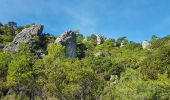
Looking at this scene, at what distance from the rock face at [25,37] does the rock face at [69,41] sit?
19.8 feet

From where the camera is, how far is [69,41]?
89.4m

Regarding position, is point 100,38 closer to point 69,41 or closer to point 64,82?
point 69,41

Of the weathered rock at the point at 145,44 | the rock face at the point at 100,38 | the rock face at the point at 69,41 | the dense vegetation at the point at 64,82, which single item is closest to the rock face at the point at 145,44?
the weathered rock at the point at 145,44

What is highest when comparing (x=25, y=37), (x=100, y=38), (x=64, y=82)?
(x=100, y=38)

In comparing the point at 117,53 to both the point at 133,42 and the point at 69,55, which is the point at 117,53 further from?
the point at 69,55

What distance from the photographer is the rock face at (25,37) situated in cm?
8575

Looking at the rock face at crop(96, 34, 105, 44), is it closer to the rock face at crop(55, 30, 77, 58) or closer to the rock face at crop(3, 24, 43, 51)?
the rock face at crop(55, 30, 77, 58)

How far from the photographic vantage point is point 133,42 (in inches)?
5017

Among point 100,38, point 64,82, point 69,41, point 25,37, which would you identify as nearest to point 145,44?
point 100,38

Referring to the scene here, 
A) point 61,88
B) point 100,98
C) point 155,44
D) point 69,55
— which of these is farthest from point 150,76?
point 155,44

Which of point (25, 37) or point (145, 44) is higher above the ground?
point (145, 44)

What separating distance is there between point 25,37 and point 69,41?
1009cm

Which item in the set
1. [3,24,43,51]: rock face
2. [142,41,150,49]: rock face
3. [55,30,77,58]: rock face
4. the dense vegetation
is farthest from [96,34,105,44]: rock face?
the dense vegetation

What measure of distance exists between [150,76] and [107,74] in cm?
1356
